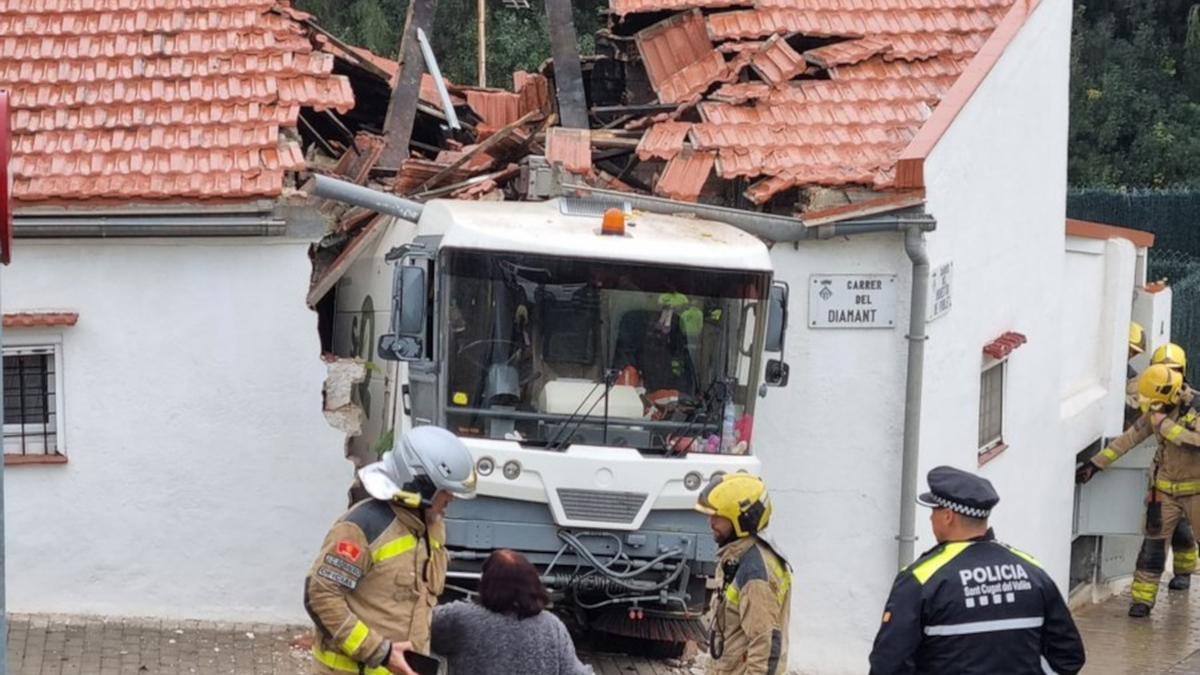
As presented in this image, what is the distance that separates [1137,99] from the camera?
105 feet

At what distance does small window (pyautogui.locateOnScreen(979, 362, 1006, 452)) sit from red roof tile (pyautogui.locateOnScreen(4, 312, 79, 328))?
6653 mm

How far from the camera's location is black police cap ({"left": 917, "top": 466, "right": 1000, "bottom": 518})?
614cm

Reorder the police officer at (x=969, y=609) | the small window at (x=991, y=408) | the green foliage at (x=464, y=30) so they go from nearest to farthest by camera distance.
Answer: the police officer at (x=969, y=609)
the small window at (x=991, y=408)
the green foliage at (x=464, y=30)

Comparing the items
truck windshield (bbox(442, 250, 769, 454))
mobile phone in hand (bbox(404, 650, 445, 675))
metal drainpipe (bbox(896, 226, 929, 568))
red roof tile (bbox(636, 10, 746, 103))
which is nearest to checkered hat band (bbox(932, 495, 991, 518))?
mobile phone in hand (bbox(404, 650, 445, 675))

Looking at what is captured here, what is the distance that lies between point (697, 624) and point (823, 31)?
4922 mm

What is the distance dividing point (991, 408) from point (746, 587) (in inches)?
284

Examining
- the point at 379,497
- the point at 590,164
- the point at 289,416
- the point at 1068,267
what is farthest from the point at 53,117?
the point at 1068,267

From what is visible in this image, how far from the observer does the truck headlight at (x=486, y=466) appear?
9711 millimetres

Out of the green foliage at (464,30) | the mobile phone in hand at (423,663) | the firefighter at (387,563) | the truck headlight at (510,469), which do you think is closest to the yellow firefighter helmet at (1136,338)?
the truck headlight at (510,469)

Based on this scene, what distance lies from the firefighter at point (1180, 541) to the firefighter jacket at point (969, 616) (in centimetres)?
971

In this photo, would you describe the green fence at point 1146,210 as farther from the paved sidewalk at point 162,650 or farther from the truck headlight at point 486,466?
the truck headlight at point 486,466

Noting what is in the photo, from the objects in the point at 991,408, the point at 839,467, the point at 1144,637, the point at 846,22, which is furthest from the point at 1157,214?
the point at 839,467

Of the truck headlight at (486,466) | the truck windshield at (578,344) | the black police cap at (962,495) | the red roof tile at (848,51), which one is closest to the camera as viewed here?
the black police cap at (962,495)

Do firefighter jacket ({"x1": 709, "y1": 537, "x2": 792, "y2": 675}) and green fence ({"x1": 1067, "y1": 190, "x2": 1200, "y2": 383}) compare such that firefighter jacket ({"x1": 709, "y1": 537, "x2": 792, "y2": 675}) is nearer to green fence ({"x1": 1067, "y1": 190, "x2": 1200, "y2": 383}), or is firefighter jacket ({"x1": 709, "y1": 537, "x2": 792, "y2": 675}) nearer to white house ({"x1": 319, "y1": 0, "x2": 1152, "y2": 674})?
white house ({"x1": 319, "y1": 0, "x2": 1152, "y2": 674})
